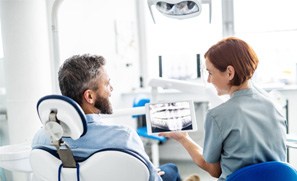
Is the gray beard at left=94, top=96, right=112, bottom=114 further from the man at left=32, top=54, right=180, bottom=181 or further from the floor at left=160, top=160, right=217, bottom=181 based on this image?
the floor at left=160, top=160, right=217, bottom=181

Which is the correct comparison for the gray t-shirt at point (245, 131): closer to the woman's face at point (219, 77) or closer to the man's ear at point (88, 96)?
the woman's face at point (219, 77)

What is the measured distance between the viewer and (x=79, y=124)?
40.0 inches

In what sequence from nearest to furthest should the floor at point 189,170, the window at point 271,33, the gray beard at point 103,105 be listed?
1. the gray beard at point 103,105
2. the floor at point 189,170
3. the window at point 271,33

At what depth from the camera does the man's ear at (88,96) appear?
Answer: 128 cm

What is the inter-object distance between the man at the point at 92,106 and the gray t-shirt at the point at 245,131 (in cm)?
27

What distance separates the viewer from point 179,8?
1643 mm

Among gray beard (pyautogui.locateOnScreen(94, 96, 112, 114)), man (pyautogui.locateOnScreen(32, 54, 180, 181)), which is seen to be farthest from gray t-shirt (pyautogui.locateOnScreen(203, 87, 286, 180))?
gray beard (pyautogui.locateOnScreen(94, 96, 112, 114))

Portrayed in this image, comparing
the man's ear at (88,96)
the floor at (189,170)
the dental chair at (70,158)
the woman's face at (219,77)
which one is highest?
the woman's face at (219,77)

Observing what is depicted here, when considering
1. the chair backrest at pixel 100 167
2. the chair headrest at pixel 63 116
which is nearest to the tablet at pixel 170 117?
the chair backrest at pixel 100 167

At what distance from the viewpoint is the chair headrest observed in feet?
3.27

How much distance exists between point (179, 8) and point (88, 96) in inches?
27.0

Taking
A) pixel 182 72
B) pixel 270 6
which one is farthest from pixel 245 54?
pixel 182 72

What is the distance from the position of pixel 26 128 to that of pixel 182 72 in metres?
2.23

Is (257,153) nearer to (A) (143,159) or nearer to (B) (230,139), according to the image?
(B) (230,139)
